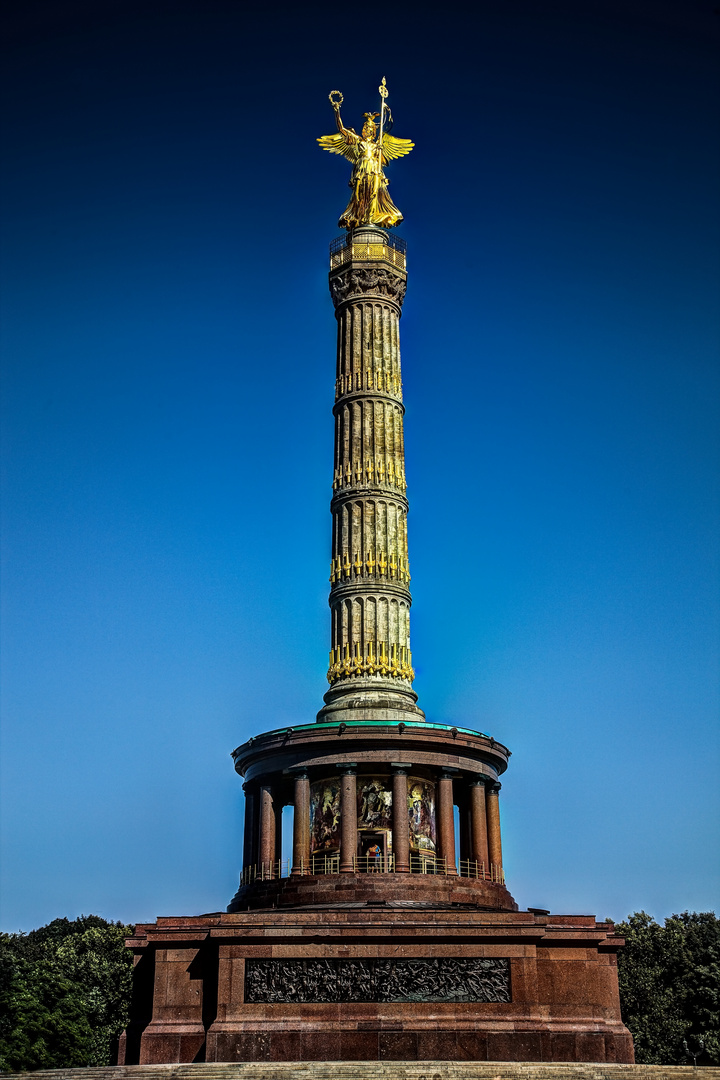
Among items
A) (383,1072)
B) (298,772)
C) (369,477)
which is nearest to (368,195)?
(369,477)

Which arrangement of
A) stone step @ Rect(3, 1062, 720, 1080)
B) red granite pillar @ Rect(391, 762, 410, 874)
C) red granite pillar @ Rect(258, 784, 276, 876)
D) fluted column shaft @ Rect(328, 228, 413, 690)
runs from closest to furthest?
stone step @ Rect(3, 1062, 720, 1080)
red granite pillar @ Rect(391, 762, 410, 874)
red granite pillar @ Rect(258, 784, 276, 876)
fluted column shaft @ Rect(328, 228, 413, 690)

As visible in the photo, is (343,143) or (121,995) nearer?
(343,143)

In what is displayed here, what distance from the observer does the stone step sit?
66.4 feet

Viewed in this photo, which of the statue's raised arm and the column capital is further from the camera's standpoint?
the statue's raised arm

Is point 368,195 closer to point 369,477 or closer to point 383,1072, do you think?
point 369,477

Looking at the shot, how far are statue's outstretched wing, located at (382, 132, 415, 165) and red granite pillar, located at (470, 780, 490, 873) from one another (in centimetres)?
1991

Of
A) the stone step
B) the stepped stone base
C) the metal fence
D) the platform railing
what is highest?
the metal fence

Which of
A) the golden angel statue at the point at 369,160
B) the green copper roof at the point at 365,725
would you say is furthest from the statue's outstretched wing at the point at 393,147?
the green copper roof at the point at 365,725

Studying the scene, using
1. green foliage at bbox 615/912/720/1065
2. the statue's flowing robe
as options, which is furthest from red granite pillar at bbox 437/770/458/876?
the statue's flowing robe

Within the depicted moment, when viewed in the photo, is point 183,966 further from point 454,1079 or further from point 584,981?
point 584,981

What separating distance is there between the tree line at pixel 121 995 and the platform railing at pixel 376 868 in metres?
8.31

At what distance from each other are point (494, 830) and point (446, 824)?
2.20 m

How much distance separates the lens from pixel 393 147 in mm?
Answer: 36969

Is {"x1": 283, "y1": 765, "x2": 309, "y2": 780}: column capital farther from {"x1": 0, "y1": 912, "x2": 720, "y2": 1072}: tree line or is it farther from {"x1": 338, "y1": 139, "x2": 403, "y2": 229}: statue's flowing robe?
{"x1": 338, "y1": 139, "x2": 403, "y2": 229}: statue's flowing robe
